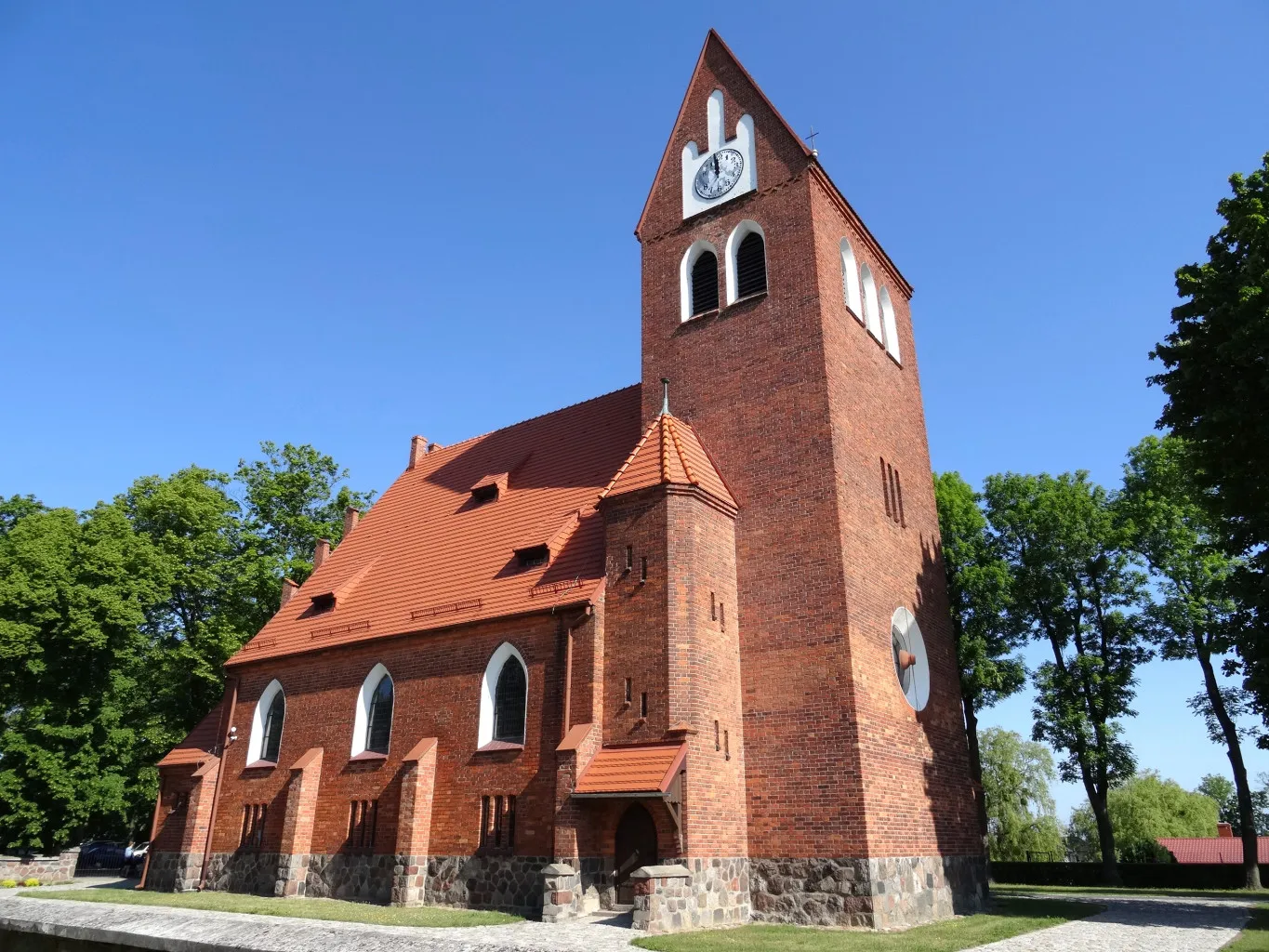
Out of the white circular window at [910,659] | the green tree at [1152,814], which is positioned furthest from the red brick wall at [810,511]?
the green tree at [1152,814]

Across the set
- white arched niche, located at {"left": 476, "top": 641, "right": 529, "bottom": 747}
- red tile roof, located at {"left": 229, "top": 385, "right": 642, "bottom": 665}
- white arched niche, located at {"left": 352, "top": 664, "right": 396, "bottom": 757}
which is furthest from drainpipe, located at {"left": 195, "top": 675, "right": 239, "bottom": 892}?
white arched niche, located at {"left": 476, "top": 641, "right": 529, "bottom": 747}

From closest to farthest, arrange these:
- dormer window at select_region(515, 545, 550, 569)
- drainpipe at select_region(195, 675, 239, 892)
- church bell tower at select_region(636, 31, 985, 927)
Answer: church bell tower at select_region(636, 31, 985, 927) → dormer window at select_region(515, 545, 550, 569) → drainpipe at select_region(195, 675, 239, 892)

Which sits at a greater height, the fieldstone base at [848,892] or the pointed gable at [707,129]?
the pointed gable at [707,129]

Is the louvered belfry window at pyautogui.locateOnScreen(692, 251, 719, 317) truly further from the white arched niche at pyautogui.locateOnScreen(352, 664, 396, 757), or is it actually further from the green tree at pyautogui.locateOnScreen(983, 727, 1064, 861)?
the green tree at pyautogui.locateOnScreen(983, 727, 1064, 861)

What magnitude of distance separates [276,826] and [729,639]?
1116 centimetres

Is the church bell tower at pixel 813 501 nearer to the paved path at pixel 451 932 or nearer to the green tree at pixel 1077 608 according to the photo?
the paved path at pixel 451 932

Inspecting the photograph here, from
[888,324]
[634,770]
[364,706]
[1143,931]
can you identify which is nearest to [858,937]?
[634,770]

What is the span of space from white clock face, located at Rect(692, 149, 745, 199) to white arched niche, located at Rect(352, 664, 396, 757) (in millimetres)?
13114

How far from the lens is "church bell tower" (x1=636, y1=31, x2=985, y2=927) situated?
14609 mm

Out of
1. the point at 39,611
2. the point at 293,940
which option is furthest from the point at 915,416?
the point at 39,611

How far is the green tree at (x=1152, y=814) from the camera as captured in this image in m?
47.8

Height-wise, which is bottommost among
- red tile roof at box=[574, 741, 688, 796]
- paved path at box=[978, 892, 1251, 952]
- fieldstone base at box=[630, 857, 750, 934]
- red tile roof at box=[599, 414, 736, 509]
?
paved path at box=[978, 892, 1251, 952]

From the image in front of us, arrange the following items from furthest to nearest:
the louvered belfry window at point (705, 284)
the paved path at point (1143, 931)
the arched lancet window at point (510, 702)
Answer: the louvered belfry window at point (705, 284), the arched lancet window at point (510, 702), the paved path at point (1143, 931)

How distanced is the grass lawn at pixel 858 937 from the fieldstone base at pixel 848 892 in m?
0.33
